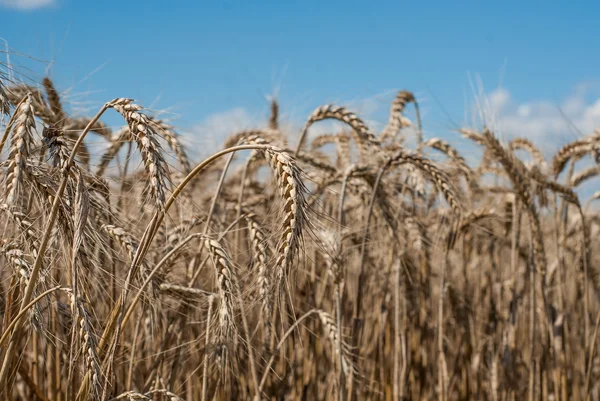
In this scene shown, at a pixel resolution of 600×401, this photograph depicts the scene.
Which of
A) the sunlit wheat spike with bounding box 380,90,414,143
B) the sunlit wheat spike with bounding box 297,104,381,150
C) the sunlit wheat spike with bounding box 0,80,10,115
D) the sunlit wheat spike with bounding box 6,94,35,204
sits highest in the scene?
the sunlit wheat spike with bounding box 380,90,414,143

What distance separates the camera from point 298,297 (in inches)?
137

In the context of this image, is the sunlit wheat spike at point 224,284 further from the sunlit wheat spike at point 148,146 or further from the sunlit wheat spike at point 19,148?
the sunlit wheat spike at point 19,148

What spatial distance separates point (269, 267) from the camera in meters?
2.32

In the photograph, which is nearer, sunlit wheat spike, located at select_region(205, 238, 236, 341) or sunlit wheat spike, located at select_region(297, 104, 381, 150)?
sunlit wheat spike, located at select_region(205, 238, 236, 341)

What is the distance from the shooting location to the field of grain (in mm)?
1576

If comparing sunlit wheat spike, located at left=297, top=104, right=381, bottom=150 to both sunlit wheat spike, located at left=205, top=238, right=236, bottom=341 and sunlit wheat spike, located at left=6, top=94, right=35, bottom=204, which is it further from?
sunlit wheat spike, located at left=6, top=94, right=35, bottom=204

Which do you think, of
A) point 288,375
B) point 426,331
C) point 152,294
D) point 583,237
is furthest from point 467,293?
point 152,294

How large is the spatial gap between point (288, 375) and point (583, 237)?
1.89 metres

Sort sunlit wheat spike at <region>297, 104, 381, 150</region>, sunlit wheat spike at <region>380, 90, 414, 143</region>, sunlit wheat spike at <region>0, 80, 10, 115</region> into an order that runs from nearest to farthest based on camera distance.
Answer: sunlit wheat spike at <region>0, 80, 10, 115</region>
sunlit wheat spike at <region>297, 104, 381, 150</region>
sunlit wheat spike at <region>380, 90, 414, 143</region>

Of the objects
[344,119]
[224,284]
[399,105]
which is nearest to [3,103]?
[224,284]

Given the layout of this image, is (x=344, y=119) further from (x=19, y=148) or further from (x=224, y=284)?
(x=19, y=148)

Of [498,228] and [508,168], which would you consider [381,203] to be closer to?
[508,168]

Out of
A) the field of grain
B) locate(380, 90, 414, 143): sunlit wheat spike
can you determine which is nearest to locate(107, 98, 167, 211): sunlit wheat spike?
the field of grain

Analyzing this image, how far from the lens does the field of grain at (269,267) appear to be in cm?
158
